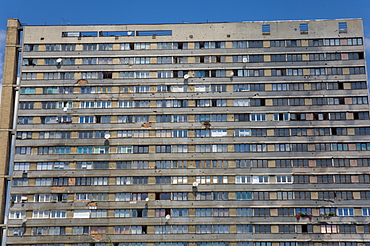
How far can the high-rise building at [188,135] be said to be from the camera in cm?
7519

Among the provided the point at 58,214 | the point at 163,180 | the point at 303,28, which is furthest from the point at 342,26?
the point at 58,214

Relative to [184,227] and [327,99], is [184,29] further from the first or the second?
[184,227]

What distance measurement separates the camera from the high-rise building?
7519 centimetres

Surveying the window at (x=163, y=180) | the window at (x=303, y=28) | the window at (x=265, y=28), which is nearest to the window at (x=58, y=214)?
the window at (x=163, y=180)

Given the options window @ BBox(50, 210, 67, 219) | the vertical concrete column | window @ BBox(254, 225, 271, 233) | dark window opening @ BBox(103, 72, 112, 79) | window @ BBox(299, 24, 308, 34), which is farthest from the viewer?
window @ BBox(299, 24, 308, 34)

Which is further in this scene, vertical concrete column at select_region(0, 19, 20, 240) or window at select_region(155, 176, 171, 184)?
vertical concrete column at select_region(0, 19, 20, 240)

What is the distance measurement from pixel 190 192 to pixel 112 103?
Answer: 66.0 feet

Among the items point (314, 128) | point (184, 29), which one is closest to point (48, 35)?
point (184, 29)

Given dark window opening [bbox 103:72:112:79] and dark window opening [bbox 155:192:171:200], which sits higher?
dark window opening [bbox 103:72:112:79]

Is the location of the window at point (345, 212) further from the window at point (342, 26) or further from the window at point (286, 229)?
the window at point (342, 26)

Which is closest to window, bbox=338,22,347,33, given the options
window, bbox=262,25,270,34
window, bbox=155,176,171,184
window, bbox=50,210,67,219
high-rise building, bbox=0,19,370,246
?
high-rise building, bbox=0,19,370,246

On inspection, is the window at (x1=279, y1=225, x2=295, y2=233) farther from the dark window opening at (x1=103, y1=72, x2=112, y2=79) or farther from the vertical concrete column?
the vertical concrete column

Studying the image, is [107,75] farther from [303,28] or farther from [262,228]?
[262,228]

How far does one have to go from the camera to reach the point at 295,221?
7469cm
